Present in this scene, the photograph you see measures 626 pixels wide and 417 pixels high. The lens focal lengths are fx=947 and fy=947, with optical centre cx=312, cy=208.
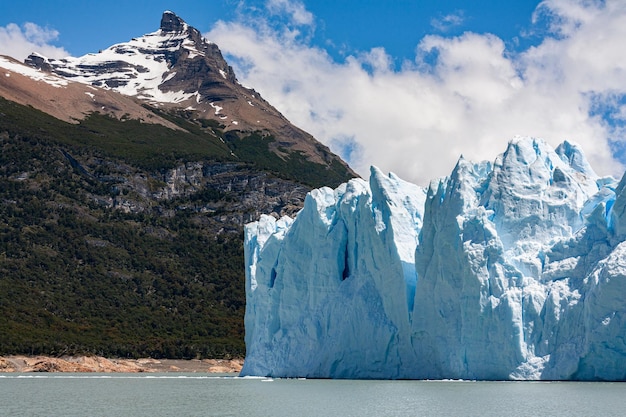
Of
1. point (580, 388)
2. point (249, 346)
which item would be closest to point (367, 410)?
point (580, 388)

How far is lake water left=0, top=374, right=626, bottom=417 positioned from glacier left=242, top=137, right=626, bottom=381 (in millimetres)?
1678

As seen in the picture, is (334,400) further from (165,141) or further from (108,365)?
(165,141)

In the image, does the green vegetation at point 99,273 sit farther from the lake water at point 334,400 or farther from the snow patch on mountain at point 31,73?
the snow patch on mountain at point 31,73

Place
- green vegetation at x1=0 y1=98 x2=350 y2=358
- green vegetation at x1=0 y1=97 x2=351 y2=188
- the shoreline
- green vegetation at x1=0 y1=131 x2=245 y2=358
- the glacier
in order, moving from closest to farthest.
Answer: the glacier
the shoreline
green vegetation at x1=0 y1=131 x2=245 y2=358
green vegetation at x1=0 y1=98 x2=350 y2=358
green vegetation at x1=0 y1=97 x2=351 y2=188

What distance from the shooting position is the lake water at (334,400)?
99.1 feet

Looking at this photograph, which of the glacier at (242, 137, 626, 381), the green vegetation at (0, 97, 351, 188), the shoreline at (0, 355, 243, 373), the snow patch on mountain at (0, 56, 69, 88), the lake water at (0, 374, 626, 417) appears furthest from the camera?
the snow patch on mountain at (0, 56, 69, 88)

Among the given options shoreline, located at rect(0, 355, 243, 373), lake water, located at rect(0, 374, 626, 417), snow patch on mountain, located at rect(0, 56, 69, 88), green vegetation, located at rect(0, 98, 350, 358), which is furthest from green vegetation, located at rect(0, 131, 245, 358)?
snow patch on mountain, located at rect(0, 56, 69, 88)

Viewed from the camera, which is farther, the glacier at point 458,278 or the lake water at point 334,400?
the glacier at point 458,278

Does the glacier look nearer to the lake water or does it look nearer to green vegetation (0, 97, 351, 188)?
the lake water

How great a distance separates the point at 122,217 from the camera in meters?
122

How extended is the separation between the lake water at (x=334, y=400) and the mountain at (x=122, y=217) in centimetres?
3786

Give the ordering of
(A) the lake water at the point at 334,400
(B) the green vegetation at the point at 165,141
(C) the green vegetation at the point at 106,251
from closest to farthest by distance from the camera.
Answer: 1. (A) the lake water at the point at 334,400
2. (C) the green vegetation at the point at 106,251
3. (B) the green vegetation at the point at 165,141

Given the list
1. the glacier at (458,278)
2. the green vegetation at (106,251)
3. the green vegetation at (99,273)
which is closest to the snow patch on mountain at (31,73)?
the green vegetation at (106,251)

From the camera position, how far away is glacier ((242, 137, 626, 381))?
132ft
